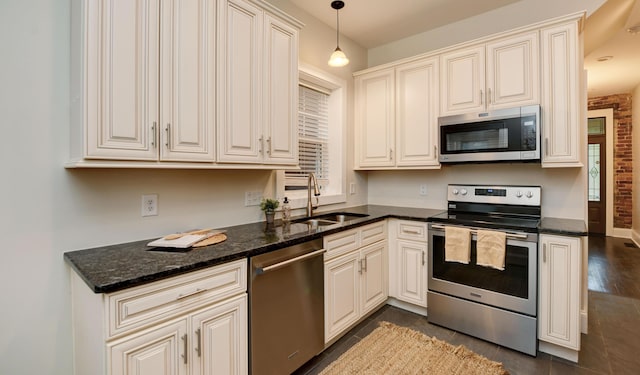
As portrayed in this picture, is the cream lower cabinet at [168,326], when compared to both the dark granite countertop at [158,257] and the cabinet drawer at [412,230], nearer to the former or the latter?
the dark granite countertop at [158,257]

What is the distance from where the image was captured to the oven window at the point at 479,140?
2479 mm

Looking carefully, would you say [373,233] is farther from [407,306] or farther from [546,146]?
[546,146]

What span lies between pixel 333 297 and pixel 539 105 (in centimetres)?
211

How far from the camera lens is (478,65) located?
2615 mm

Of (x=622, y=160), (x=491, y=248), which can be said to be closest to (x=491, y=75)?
(x=491, y=248)

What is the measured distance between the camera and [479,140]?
261 centimetres

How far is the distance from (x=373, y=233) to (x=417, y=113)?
127cm

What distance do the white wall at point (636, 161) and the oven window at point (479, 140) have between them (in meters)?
4.63

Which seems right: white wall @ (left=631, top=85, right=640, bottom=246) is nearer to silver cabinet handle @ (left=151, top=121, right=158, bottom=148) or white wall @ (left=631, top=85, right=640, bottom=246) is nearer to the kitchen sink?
the kitchen sink

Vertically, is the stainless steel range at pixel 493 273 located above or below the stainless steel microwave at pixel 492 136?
below

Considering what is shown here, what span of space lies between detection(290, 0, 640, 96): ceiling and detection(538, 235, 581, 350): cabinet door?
6.23 feet

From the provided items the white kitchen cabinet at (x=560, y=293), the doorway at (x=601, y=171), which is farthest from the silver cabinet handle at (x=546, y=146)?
the doorway at (x=601, y=171)

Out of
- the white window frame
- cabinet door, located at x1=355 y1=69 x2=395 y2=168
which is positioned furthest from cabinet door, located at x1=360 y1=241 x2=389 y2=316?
cabinet door, located at x1=355 y1=69 x2=395 y2=168

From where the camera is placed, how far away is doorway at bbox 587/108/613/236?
579 centimetres
